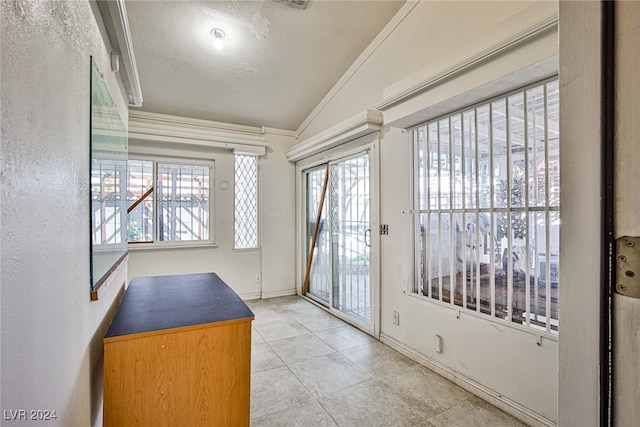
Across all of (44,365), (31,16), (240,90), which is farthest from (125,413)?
(240,90)

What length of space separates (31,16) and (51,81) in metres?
0.17

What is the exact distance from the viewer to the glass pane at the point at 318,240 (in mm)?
4031

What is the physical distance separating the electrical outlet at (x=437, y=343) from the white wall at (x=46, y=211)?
2.15m

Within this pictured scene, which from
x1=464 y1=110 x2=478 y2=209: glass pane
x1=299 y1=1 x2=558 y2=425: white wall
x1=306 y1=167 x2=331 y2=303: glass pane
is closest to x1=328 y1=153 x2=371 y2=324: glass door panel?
x1=306 y1=167 x2=331 y2=303: glass pane

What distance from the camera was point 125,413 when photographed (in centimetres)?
118

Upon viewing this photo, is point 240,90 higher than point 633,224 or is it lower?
higher

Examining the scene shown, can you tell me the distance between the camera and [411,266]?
8.56ft

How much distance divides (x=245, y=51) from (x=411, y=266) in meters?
2.62

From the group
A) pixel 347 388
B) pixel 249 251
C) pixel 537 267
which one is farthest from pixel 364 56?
pixel 347 388

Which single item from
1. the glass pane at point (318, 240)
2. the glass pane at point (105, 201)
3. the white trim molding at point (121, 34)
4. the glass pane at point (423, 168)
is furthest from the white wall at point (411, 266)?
the glass pane at point (105, 201)

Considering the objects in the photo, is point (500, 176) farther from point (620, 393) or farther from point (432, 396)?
point (620, 393)

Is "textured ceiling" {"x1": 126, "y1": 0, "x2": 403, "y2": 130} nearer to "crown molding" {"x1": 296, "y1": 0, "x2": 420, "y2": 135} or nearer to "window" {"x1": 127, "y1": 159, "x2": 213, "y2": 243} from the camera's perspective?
"crown molding" {"x1": 296, "y1": 0, "x2": 420, "y2": 135}

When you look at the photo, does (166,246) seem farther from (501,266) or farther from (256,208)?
(501,266)

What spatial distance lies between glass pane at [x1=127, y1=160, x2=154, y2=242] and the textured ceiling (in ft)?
2.40
